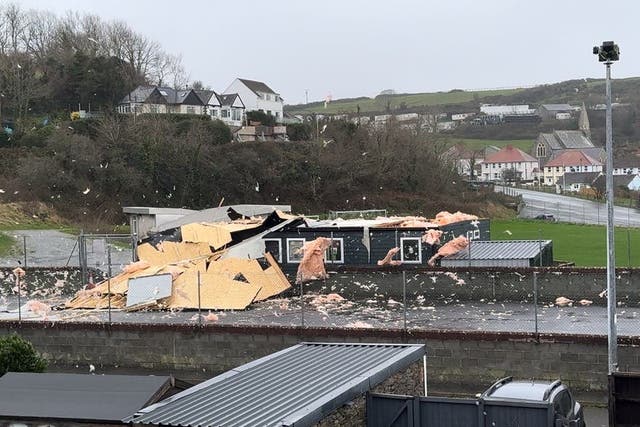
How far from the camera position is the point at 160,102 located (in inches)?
2926

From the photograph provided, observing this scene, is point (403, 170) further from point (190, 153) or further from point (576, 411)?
point (576, 411)

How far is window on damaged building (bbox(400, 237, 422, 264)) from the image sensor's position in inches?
1155

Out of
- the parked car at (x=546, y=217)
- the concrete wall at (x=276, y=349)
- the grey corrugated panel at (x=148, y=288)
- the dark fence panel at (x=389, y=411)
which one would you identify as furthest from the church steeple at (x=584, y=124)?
the dark fence panel at (x=389, y=411)

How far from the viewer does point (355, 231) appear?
3008 centimetres

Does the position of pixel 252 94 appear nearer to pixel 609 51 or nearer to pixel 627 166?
pixel 627 166

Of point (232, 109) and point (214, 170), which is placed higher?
point (232, 109)

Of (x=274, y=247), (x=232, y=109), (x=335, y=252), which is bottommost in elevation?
(x=335, y=252)

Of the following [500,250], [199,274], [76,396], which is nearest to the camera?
[76,396]

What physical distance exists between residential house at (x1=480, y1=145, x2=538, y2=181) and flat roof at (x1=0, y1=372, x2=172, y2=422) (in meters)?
134

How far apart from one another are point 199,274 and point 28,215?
32.4 metres

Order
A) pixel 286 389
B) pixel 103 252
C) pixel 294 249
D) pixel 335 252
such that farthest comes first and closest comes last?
1. pixel 103 252
2. pixel 294 249
3. pixel 335 252
4. pixel 286 389

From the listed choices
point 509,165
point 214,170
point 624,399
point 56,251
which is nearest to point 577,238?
point 214,170

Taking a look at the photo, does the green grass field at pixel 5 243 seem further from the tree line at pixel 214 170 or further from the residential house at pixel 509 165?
the residential house at pixel 509 165

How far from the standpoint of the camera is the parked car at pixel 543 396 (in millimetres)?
11383
